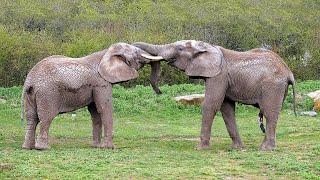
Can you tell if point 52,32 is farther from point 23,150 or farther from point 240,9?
point 23,150

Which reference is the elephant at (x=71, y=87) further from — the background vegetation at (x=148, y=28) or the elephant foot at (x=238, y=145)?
the background vegetation at (x=148, y=28)

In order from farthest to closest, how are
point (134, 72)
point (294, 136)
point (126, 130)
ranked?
1. point (126, 130)
2. point (294, 136)
3. point (134, 72)

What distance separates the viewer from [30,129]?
13.9 m

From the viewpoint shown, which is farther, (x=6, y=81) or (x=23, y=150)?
(x=6, y=81)

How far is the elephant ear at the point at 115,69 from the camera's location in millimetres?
14094

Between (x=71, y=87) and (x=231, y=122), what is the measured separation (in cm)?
346

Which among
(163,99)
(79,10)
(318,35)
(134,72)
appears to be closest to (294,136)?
(134,72)

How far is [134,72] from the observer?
14.5m

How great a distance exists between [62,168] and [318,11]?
37.1 metres

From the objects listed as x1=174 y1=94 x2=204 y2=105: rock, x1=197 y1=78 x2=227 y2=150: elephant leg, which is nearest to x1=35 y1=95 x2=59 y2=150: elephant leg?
x1=197 y1=78 x2=227 y2=150: elephant leg

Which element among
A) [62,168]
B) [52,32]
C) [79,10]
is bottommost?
[62,168]

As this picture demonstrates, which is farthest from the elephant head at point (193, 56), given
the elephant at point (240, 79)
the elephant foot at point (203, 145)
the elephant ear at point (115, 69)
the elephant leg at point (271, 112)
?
the elephant foot at point (203, 145)

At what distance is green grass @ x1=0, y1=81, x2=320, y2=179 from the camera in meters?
10.9

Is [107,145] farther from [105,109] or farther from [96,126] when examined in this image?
[96,126]
